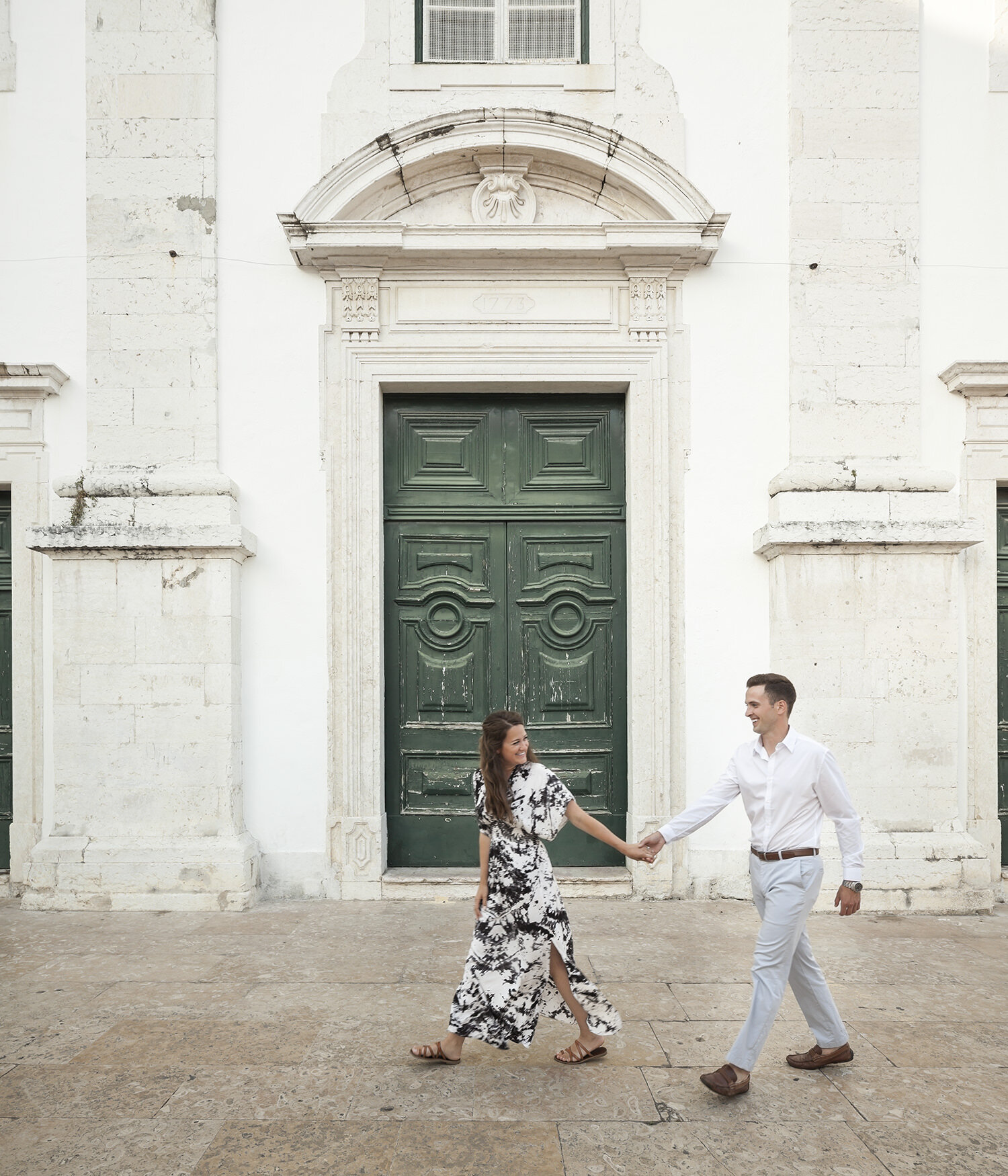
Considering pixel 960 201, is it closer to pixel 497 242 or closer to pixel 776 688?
pixel 497 242

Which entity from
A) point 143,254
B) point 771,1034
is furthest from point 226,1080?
point 143,254

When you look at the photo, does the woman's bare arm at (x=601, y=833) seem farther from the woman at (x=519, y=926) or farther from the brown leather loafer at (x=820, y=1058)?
the brown leather loafer at (x=820, y=1058)

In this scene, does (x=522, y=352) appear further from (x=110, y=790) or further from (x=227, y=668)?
(x=110, y=790)

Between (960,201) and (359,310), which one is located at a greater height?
(960,201)

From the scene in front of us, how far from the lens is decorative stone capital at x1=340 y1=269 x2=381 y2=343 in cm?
654

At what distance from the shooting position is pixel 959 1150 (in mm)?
3102

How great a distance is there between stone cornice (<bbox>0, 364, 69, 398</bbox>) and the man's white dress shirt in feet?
17.1

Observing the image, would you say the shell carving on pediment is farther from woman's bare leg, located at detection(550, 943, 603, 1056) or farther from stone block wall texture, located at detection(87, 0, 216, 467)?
woman's bare leg, located at detection(550, 943, 603, 1056)

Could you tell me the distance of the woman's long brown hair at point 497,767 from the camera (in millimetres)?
3701

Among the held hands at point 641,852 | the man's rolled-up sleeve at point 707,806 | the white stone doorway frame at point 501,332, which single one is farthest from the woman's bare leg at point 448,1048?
the white stone doorway frame at point 501,332

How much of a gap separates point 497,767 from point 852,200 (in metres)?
5.12

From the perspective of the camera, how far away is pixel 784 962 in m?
3.46

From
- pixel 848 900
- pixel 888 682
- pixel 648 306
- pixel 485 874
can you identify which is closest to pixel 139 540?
pixel 485 874

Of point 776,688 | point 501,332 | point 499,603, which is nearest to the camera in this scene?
point 776,688
